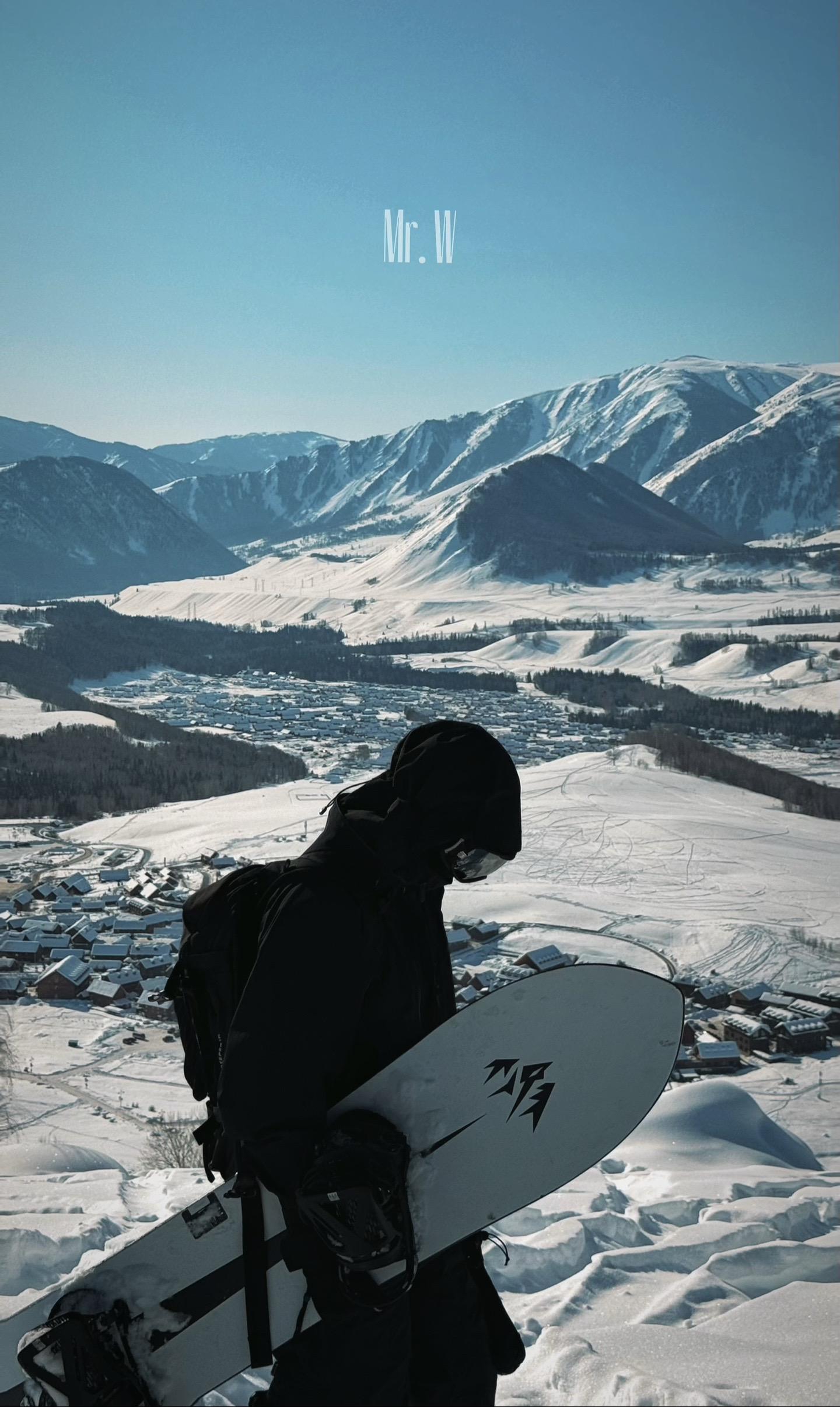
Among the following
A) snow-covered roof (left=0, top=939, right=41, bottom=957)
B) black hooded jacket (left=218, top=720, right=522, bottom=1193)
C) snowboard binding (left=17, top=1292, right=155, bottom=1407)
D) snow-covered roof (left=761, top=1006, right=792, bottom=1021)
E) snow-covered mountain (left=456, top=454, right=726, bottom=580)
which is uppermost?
snow-covered mountain (left=456, top=454, right=726, bottom=580)

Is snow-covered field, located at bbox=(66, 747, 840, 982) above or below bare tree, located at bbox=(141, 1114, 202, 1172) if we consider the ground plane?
below

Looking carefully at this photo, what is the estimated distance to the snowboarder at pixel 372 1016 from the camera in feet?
5.82

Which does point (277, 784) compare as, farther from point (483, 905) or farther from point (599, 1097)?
point (599, 1097)

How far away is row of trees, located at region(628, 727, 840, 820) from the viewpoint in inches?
1635

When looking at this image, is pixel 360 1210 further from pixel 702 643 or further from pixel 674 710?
pixel 702 643

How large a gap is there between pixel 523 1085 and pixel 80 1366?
1.00 metres

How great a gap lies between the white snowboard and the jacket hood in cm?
35

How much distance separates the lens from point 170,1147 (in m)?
9.73

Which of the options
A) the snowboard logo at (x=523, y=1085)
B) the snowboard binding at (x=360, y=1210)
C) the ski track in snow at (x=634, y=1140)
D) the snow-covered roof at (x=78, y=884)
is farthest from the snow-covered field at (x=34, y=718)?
the snowboard binding at (x=360, y=1210)

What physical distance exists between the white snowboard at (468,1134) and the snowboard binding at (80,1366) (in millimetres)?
68

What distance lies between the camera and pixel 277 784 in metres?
47.6

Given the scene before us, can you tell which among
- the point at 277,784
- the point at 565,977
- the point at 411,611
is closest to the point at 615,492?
the point at 411,611

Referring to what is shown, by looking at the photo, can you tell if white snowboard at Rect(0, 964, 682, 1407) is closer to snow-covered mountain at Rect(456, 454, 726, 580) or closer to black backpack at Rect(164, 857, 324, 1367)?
black backpack at Rect(164, 857, 324, 1367)

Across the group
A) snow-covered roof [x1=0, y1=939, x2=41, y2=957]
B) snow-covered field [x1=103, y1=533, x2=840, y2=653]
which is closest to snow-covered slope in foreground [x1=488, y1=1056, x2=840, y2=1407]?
snow-covered roof [x1=0, y1=939, x2=41, y2=957]
